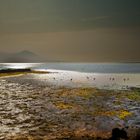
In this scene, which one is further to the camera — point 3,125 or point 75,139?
point 3,125

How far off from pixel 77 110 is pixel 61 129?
39.6 ft

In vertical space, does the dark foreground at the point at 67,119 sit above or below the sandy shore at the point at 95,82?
below

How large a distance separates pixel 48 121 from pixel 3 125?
18.8 feet

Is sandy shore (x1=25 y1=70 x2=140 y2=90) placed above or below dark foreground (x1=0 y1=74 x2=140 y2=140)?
above

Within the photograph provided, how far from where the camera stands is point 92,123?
34.0 meters

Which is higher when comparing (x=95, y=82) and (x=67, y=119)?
(x=95, y=82)

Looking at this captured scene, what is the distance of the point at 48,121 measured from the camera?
3512 cm

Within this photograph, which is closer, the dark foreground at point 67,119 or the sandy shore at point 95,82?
the dark foreground at point 67,119

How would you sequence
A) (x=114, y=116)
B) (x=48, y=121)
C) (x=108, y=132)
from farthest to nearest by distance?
1. (x=114, y=116)
2. (x=48, y=121)
3. (x=108, y=132)

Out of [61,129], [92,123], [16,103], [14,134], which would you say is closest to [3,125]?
[14,134]

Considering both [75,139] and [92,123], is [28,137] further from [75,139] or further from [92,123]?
[92,123]

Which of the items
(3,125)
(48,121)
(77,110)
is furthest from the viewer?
(77,110)

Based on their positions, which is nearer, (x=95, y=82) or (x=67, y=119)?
(x=67, y=119)

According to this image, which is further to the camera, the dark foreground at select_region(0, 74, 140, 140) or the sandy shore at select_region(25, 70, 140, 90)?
the sandy shore at select_region(25, 70, 140, 90)
